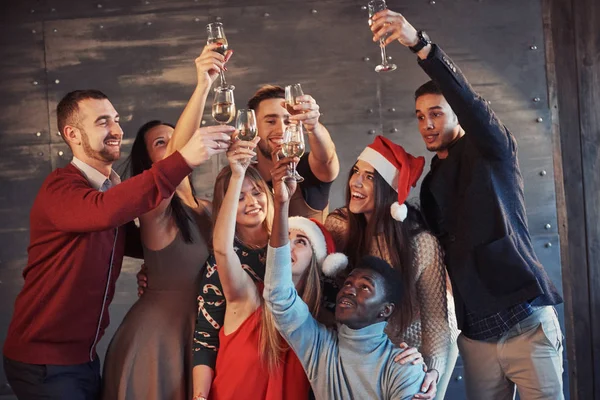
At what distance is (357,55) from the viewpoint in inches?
196

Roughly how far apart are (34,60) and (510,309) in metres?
3.67

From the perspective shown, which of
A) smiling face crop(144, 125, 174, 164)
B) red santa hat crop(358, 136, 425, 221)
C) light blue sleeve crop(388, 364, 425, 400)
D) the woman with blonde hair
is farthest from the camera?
smiling face crop(144, 125, 174, 164)

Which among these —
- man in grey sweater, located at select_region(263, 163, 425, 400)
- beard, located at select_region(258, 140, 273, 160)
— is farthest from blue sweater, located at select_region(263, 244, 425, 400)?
beard, located at select_region(258, 140, 273, 160)

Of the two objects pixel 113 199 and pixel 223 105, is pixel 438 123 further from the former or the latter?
pixel 113 199

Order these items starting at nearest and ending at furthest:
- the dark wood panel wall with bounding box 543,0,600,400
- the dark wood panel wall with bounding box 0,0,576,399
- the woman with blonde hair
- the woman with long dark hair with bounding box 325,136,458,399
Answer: the woman with blonde hair < the woman with long dark hair with bounding box 325,136,458,399 < the dark wood panel wall with bounding box 543,0,600,400 < the dark wood panel wall with bounding box 0,0,576,399

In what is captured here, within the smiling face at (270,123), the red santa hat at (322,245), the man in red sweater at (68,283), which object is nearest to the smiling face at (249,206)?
the red santa hat at (322,245)

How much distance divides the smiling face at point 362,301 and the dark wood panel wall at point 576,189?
2580 mm

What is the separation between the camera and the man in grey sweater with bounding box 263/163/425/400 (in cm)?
264

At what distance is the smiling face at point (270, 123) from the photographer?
11.7 feet

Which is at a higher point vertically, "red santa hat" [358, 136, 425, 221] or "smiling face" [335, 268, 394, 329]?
"red santa hat" [358, 136, 425, 221]

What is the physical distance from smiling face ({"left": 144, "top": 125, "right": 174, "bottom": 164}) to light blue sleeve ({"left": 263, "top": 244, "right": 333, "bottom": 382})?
1061 mm

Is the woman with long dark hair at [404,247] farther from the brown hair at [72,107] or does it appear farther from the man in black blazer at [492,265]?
the brown hair at [72,107]

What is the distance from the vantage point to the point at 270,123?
11.9 ft

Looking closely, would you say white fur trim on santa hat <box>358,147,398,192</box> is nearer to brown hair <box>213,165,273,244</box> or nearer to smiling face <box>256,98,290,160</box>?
brown hair <box>213,165,273,244</box>
